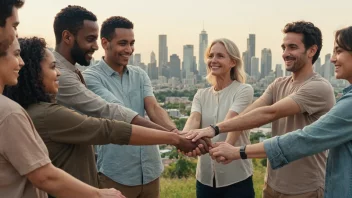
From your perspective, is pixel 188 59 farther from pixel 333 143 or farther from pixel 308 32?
pixel 333 143

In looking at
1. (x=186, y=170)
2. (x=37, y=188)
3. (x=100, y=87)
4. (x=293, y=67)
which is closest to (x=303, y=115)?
(x=293, y=67)

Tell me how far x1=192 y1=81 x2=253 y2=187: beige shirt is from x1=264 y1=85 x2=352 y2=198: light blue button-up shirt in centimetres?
93

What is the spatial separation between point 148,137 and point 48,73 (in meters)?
0.74

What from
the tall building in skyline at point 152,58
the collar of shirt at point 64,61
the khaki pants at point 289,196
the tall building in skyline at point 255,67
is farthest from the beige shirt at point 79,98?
the tall building in skyline at point 152,58

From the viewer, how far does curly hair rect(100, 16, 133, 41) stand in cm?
373

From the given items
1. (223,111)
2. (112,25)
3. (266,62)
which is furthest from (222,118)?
(266,62)

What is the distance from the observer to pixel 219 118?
11.9 ft

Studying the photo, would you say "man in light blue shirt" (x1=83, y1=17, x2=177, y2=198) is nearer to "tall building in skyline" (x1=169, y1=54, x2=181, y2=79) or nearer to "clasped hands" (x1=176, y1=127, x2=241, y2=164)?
"clasped hands" (x1=176, y1=127, x2=241, y2=164)

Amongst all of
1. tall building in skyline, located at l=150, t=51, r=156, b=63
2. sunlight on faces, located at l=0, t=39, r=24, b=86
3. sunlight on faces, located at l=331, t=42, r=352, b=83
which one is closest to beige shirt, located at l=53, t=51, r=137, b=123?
sunlight on faces, located at l=0, t=39, r=24, b=86

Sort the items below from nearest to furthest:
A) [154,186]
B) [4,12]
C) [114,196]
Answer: [4,12]
[114,196]
[154,186]

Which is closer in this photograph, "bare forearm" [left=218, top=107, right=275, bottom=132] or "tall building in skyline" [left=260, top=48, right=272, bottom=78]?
"bare forearm" [left=218, top=107, right=275, bottom=132]

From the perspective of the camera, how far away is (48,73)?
2.39m

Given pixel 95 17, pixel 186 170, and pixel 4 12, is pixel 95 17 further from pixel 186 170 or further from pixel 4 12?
pixel 186 170

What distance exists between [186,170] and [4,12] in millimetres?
8490
